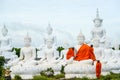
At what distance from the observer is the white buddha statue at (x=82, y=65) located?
16250 mm

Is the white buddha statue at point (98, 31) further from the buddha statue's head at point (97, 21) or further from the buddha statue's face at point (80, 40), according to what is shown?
the buddha statue's face at point (80, 40)

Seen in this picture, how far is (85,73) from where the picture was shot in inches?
643

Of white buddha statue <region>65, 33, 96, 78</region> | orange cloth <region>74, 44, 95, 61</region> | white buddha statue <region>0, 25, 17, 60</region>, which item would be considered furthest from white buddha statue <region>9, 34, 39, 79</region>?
white buddha statue <region>0, 25, 17, 60</region>

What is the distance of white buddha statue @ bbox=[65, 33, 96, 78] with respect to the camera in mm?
16250

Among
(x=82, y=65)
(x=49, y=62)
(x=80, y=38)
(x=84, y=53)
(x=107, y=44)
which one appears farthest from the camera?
(x=107, y=44)

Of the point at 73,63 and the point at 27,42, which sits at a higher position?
the point at 27,42

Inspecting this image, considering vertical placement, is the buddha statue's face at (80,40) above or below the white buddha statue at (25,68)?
above

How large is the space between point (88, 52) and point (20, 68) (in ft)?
9.97

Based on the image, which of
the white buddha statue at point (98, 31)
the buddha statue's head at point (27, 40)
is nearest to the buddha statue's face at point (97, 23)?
the white buddha statue at point (98, 31)

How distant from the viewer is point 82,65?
53.3 feet

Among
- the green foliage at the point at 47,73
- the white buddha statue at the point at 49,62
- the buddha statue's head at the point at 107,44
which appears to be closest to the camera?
the green foliage at the point at 47,73

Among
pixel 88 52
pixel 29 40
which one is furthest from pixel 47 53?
pixel 88 52

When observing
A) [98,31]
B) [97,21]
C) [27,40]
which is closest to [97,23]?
[97,21]

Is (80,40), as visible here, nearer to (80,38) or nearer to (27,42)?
(80,38)
